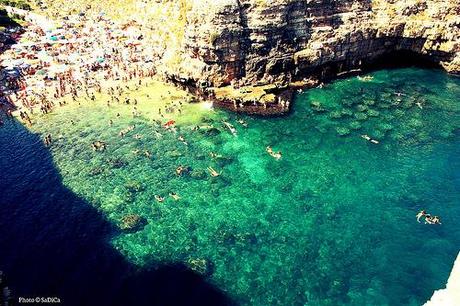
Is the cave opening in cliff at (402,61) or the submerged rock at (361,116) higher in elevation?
the cave opening in cliff at (402,61)

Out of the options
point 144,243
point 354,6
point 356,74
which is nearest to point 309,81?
point 356,74

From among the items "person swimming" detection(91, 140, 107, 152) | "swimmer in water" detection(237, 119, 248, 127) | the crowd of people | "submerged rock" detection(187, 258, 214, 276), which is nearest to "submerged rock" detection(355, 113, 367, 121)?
"swimmer in water" detection(237, 119, 248, 127)

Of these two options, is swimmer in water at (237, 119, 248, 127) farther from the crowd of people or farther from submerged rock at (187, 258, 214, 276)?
submerged rock at (187, 258, 214, 276)

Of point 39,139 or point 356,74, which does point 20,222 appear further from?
point 356,74

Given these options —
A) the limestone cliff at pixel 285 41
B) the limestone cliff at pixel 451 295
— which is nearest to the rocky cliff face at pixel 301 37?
the limestone cliff at pixel 285 41

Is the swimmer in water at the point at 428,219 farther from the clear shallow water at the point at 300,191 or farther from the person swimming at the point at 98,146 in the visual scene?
the person swimming at the point at 98,146
